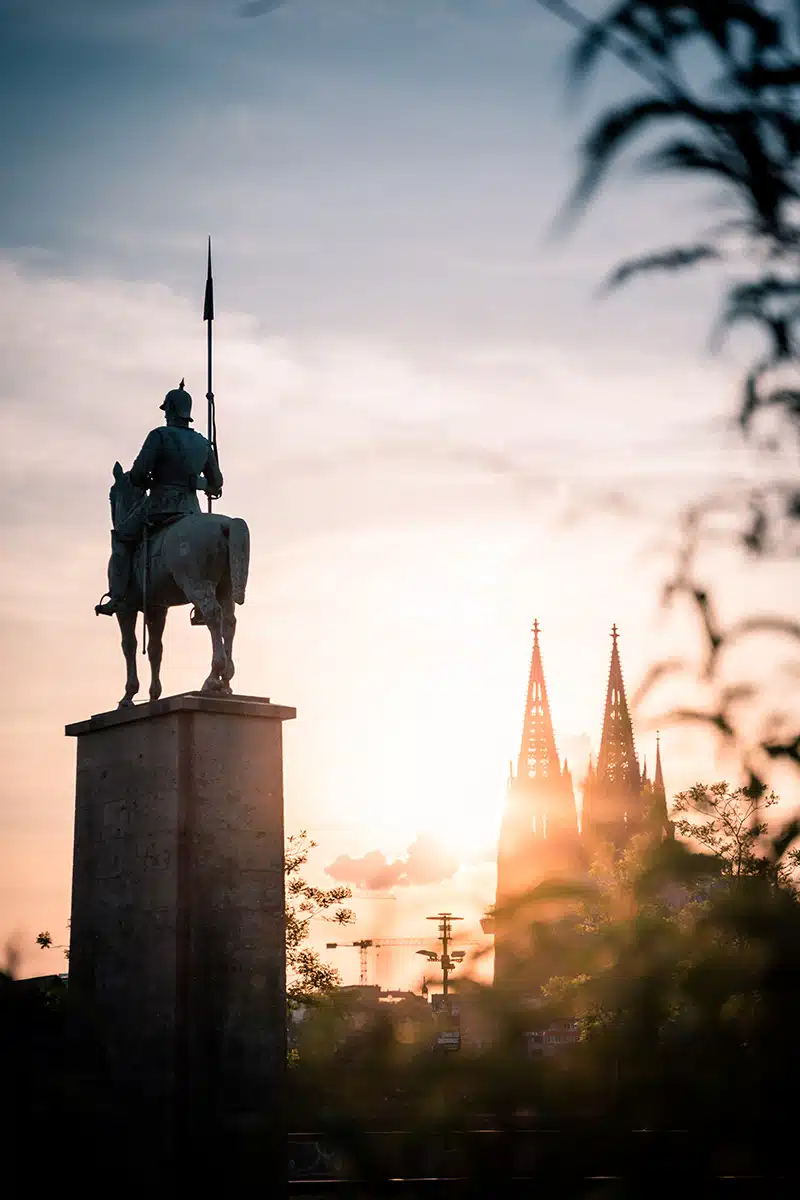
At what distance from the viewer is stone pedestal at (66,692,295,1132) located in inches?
519

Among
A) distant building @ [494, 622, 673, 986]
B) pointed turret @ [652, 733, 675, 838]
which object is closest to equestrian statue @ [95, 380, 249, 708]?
distant building @ [494, 622, 673, 986]

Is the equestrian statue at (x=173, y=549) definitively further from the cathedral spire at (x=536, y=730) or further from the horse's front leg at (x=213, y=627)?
the cathedral spire at (x=536, y=730)

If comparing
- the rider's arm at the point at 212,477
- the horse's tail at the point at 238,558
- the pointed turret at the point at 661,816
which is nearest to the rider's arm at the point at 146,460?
the rider's arm at the point at 212,477

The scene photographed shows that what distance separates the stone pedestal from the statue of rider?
6.24 ft

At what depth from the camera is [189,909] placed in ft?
44.0

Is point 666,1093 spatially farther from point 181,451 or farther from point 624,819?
point 181,451

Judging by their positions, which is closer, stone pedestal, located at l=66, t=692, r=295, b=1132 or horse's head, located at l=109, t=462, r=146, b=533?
stone pedestal, located at l=66, t=692, r=295, b=1132

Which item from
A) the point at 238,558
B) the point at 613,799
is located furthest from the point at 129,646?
the point at 613,799

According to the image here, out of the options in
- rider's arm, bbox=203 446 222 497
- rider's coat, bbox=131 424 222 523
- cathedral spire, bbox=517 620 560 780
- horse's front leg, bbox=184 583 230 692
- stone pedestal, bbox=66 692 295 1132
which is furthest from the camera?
cathedral spire, bbox=517 620 560 780

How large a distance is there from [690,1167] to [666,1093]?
100 mm

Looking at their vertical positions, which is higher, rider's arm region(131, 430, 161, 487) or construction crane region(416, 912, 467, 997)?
rider's arm region(131, 430, 161, 487)

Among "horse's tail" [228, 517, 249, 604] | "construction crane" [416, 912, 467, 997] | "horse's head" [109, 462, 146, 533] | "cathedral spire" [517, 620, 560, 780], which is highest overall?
"cathedral spire" [517, 620, 560, 780]

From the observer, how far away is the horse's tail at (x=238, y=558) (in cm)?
1439

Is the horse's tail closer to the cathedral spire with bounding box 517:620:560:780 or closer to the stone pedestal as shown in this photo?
the stone pedestal
